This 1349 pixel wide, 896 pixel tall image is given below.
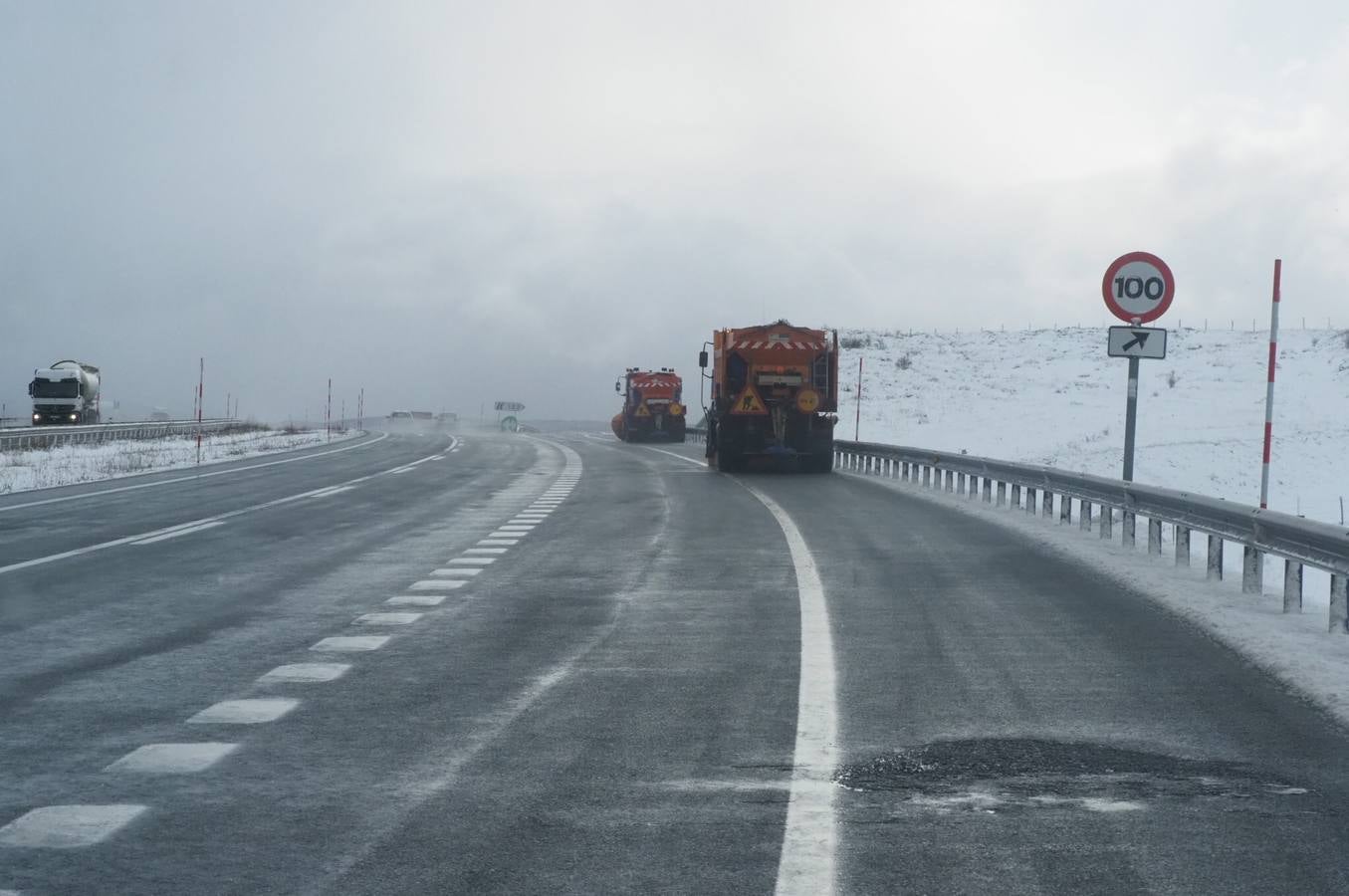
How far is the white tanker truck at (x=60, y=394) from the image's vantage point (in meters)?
63.2

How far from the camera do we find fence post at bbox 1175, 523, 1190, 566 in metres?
13.8

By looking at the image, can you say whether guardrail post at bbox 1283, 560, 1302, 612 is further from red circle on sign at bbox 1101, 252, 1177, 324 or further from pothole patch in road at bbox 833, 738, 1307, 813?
red circle on sign at bbox 1101, 252, 1177, 324

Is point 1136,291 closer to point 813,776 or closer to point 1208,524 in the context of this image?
point 1208,524

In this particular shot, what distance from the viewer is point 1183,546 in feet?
45.2

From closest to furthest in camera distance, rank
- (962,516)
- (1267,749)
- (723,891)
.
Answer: (723,891)
(1267,749)
(962,516)

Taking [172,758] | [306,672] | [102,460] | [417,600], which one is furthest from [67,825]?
[102,460]

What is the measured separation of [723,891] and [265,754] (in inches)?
98.2

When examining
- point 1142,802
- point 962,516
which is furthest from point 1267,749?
point 962,516

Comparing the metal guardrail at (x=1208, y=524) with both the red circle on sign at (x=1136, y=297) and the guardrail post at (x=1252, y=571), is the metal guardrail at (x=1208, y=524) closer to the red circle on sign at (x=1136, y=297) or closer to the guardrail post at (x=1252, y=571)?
the guardrail post at (x=1252, y=571)

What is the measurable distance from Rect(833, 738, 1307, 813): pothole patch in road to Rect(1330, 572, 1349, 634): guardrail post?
4.13 meters

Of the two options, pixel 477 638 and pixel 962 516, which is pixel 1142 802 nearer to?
pixel 477 638

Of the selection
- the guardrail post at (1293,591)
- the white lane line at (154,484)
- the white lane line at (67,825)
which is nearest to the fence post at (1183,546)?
the guardrail post at (1293,591)

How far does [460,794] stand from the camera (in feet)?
17.8

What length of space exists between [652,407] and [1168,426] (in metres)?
20.3
